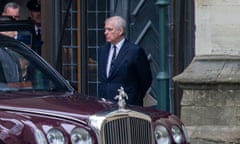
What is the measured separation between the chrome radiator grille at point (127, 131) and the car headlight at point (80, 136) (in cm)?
17

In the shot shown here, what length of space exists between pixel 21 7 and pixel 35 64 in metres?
6.83

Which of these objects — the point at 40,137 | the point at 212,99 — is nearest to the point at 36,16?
the point at 212,99

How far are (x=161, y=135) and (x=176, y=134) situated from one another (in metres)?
0.22

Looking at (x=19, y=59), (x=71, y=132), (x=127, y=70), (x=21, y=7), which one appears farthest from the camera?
(x=21, y=7)

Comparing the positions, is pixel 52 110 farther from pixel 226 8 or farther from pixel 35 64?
pixel 226 8

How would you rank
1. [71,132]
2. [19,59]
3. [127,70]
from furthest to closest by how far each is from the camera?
[127,70], [19,59], [71,132]

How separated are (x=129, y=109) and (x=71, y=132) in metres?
0.91

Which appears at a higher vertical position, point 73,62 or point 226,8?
point 226,8

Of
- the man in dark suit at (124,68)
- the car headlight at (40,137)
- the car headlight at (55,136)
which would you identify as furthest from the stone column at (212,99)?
the car headlight at (40,137)

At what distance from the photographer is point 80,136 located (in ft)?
22.6

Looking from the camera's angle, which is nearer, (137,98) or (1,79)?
(1,79)

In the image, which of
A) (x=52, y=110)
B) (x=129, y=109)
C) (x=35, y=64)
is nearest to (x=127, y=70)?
(x=35, y=64)

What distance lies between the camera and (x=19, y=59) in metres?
8.38

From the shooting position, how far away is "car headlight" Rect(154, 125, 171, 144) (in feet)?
25.2
